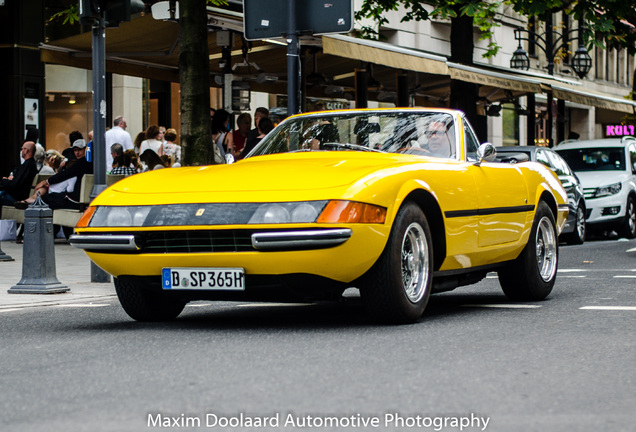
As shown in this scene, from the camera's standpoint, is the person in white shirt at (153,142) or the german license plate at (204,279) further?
Answer: the person in white shirt at (153,142)

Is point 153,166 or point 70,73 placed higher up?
point 70,73

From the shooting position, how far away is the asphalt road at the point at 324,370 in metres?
4.45

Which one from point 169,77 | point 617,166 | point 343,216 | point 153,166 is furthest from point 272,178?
point 617,166

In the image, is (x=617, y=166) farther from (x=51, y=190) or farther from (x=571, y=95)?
(x=51, y=190)

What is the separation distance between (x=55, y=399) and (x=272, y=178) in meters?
2.56

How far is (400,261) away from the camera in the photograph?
7.04 m

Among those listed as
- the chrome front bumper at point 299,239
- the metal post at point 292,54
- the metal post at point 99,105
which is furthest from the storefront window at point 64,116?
the chrome front bumper at point 299,239

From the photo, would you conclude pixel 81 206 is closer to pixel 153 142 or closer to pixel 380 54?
pixel 153 142

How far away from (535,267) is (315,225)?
2.85m

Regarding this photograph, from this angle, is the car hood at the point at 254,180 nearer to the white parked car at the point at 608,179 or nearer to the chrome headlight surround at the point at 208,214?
the chrome headlight surround at the point at 208,214

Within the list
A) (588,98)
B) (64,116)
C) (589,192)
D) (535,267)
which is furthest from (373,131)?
(588,98)

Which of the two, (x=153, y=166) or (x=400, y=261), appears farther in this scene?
(x=153, y=166)

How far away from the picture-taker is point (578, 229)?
18703mm

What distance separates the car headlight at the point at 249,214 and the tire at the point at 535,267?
2.40m
